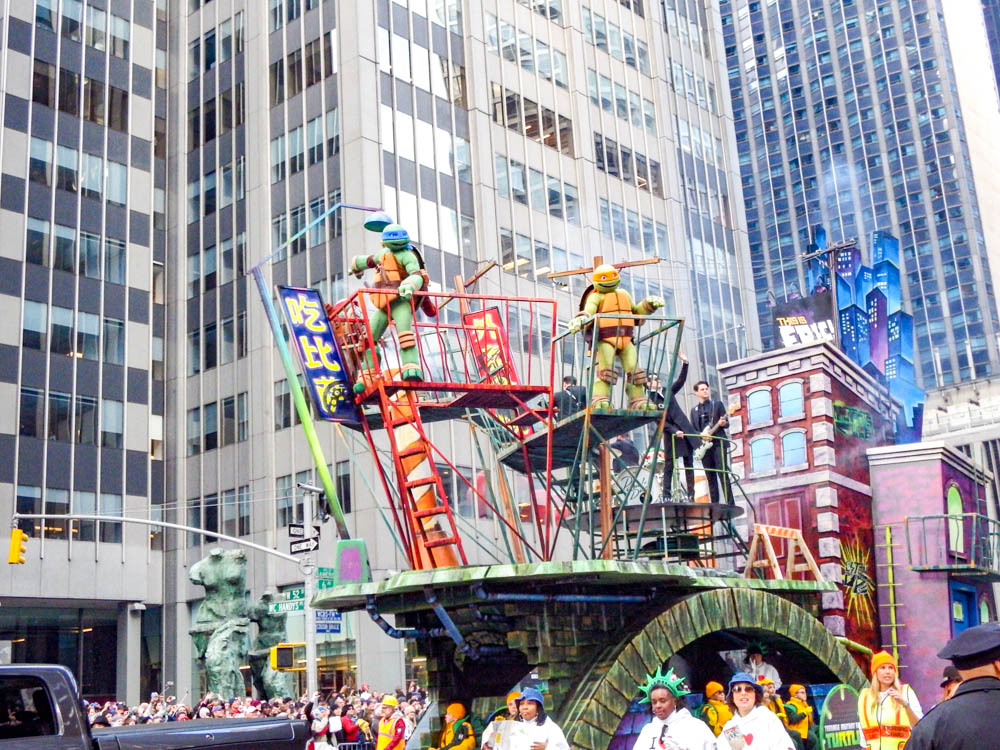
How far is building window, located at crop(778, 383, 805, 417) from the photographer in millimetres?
20656

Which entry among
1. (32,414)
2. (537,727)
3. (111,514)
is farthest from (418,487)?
(111,514)

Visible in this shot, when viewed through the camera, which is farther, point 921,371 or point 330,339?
point 921,371

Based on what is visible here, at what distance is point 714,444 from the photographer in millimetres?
18625

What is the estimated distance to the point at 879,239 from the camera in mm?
45062

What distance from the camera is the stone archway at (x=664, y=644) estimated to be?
14.0 meters

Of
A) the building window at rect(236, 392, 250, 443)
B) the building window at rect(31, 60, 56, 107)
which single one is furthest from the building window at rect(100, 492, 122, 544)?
the building window at rect(31, 60, 56, 107)

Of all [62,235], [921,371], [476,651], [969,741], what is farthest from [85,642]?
[921,371]

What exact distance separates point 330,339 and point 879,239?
1329 inches

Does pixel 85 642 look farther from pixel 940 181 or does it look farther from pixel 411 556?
pixel 940 181

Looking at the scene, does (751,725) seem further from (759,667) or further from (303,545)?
(303,545)

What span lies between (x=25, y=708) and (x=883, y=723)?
7962 millimetres

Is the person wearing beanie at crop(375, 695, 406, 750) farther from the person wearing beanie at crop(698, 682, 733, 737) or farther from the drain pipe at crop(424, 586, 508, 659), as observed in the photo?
the person wearing beanie at crop(698, 682, 733, 737)

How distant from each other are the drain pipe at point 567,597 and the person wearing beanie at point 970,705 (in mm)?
8981

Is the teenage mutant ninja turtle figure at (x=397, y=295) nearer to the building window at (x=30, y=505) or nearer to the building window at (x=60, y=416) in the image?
the building window at (x=30, y=505)
